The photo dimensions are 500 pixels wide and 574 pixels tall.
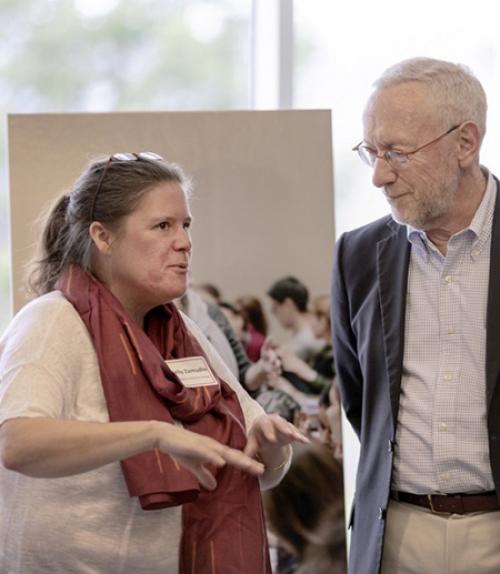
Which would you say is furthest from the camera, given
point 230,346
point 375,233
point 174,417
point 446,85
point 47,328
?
point 230,346

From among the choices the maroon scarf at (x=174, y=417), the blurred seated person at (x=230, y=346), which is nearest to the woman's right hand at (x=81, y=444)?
the maroon scarf at (x=174, y=417)

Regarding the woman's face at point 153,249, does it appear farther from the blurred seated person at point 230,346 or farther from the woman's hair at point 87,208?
the blurred seated person at point 230,346

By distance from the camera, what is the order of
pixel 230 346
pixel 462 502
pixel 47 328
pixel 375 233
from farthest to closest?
pixel 230 346
pixel 375 233
pixel 462 502
pixel 47 328

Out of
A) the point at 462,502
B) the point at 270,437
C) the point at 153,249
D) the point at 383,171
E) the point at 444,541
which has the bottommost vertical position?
the point at 444,541

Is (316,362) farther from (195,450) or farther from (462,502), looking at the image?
(195,450)

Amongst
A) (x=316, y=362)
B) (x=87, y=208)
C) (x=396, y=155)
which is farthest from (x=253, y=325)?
(x=87, y=208)

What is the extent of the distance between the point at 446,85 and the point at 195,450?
1.34 metres

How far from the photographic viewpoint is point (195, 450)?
6.44 feet

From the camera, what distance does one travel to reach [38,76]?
4.67 metres

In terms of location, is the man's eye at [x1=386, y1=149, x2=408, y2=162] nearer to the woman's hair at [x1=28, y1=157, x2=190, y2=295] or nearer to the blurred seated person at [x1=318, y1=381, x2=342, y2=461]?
the woman's hair at [x1=28, y1=157, x2=190, y2=295]

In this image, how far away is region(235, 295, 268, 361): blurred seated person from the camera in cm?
384

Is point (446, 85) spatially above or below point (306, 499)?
above

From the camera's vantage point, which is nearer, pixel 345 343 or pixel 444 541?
pixel 444 541

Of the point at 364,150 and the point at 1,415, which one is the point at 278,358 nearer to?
the point at 364,150
